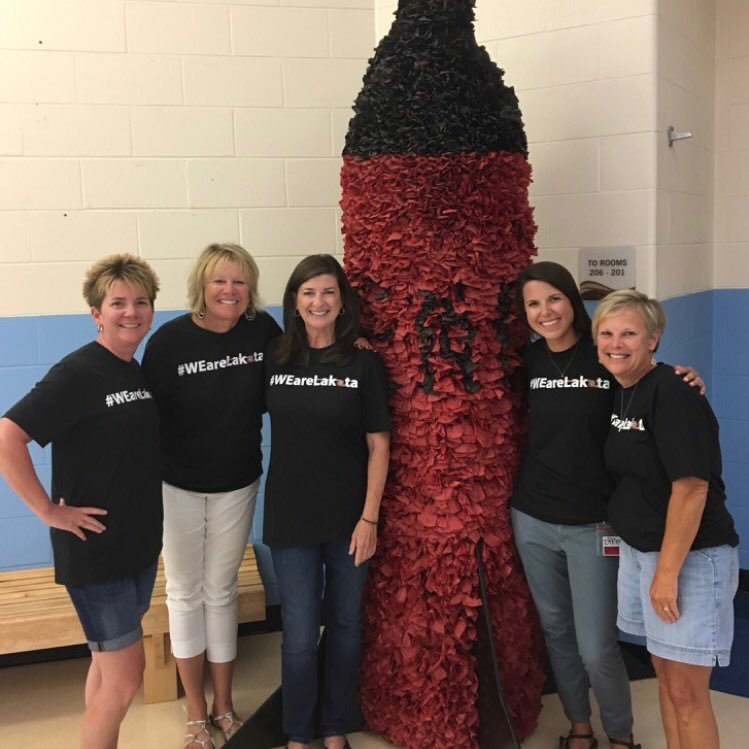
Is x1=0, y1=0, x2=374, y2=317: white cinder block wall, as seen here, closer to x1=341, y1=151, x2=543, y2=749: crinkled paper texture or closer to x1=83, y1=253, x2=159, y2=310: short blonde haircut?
x1=341, y1=151, x2=543, y2=749: crinkled paper texture

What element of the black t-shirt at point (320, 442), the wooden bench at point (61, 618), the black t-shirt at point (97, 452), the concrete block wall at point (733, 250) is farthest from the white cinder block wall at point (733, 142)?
the black t-shirt at point (97, 452)

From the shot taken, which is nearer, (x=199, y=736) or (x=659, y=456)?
(x=659, y=456)

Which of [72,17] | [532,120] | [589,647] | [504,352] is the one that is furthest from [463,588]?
[72,17]

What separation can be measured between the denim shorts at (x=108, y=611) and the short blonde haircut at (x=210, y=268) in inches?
30.8

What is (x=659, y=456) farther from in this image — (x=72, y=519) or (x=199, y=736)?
(x=199, y=736)

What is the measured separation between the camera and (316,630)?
224 cm

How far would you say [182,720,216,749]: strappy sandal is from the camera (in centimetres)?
239

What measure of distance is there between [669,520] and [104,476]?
1386mm

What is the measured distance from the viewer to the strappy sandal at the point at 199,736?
2.39 m

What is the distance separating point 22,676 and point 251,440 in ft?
5.08

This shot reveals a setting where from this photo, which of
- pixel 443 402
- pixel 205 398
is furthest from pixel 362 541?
pixel 205 398

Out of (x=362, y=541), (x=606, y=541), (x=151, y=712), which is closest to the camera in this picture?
(x=606, y=541)

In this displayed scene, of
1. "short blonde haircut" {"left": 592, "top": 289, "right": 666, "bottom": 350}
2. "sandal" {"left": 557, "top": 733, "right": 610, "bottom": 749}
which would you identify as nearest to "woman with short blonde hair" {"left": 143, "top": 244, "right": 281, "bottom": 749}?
"short blonde haircut" {"left": 592, "top": 289, "right": 666, "bottom": 350}

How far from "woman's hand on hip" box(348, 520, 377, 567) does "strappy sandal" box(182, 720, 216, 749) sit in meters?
0.80
